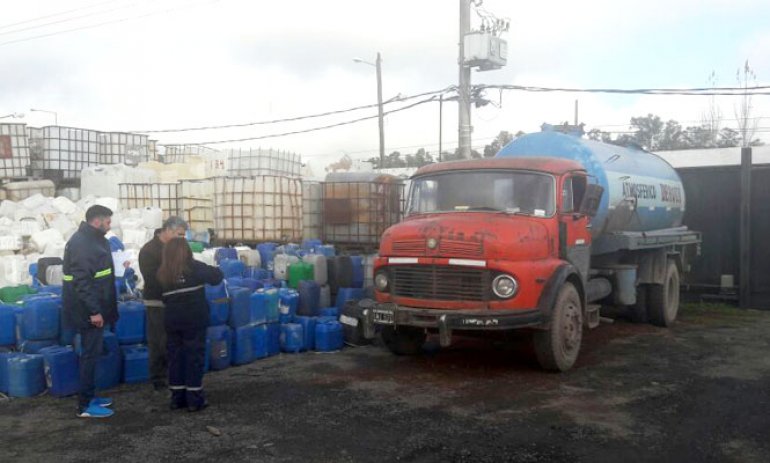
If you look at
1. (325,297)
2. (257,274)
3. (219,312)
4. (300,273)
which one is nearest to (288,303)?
(325,297)

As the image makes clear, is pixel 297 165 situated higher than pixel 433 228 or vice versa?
pixel 297 165

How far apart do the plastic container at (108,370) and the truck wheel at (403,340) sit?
127 inches

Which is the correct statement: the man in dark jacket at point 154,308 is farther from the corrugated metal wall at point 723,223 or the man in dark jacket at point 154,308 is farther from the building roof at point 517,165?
the corrugated metal wall at point 723,223

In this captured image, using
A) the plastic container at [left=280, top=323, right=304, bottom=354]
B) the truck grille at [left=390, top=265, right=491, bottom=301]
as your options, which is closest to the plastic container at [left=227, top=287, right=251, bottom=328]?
the plastic container at [left=280, top=323, right=304, bottom=354]

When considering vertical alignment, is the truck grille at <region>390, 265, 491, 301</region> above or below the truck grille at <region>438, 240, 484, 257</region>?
below

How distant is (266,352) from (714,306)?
942 centimetres

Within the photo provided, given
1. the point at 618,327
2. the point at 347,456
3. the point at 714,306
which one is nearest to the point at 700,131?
the point at 714,306

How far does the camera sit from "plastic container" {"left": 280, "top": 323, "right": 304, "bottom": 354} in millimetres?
9594

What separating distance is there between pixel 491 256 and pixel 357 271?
369cm

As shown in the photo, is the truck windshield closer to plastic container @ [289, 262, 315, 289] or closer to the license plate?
the license plate

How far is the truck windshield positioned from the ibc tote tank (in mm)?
1610

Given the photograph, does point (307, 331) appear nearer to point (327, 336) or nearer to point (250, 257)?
point (327, 336)

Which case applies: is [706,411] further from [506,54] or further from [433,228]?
[506,54]

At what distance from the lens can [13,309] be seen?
7738 mm
